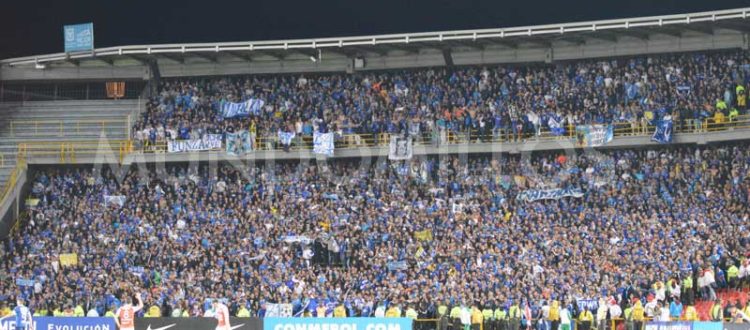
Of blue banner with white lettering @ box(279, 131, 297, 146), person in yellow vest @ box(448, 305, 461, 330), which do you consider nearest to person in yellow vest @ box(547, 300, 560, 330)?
person in yellow vest @ box(448, 305, 461, 330)

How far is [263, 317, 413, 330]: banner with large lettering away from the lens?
127ft

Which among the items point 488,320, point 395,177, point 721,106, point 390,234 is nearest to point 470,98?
point 395,177

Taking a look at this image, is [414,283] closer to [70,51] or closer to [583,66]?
[583,66]

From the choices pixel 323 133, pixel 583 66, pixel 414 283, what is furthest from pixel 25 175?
pixel 583 66

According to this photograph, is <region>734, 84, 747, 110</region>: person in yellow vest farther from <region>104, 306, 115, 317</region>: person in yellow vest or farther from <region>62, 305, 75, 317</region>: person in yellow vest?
<region>62, 305, 75, 317</region>: person in yellow vest

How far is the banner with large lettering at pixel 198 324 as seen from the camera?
39000 millimetres

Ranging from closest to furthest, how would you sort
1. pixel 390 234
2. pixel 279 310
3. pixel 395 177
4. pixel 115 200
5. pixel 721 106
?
pixel 279 310 → pixel 390 234 → pixel 721 106 → pixel 395 177 → pixel 115 200

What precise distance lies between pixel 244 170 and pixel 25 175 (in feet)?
32.8

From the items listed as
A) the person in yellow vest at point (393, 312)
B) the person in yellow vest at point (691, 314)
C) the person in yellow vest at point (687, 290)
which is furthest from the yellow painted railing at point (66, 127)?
the person in yellow vest at point (691, 314)

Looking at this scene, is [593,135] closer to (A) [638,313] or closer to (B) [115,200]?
(A) [638,313]

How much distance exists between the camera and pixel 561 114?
52.4 m

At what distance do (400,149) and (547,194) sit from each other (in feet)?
21.8

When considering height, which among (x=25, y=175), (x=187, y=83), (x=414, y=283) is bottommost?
(x=414, y=283)

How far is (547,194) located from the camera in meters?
50.2
